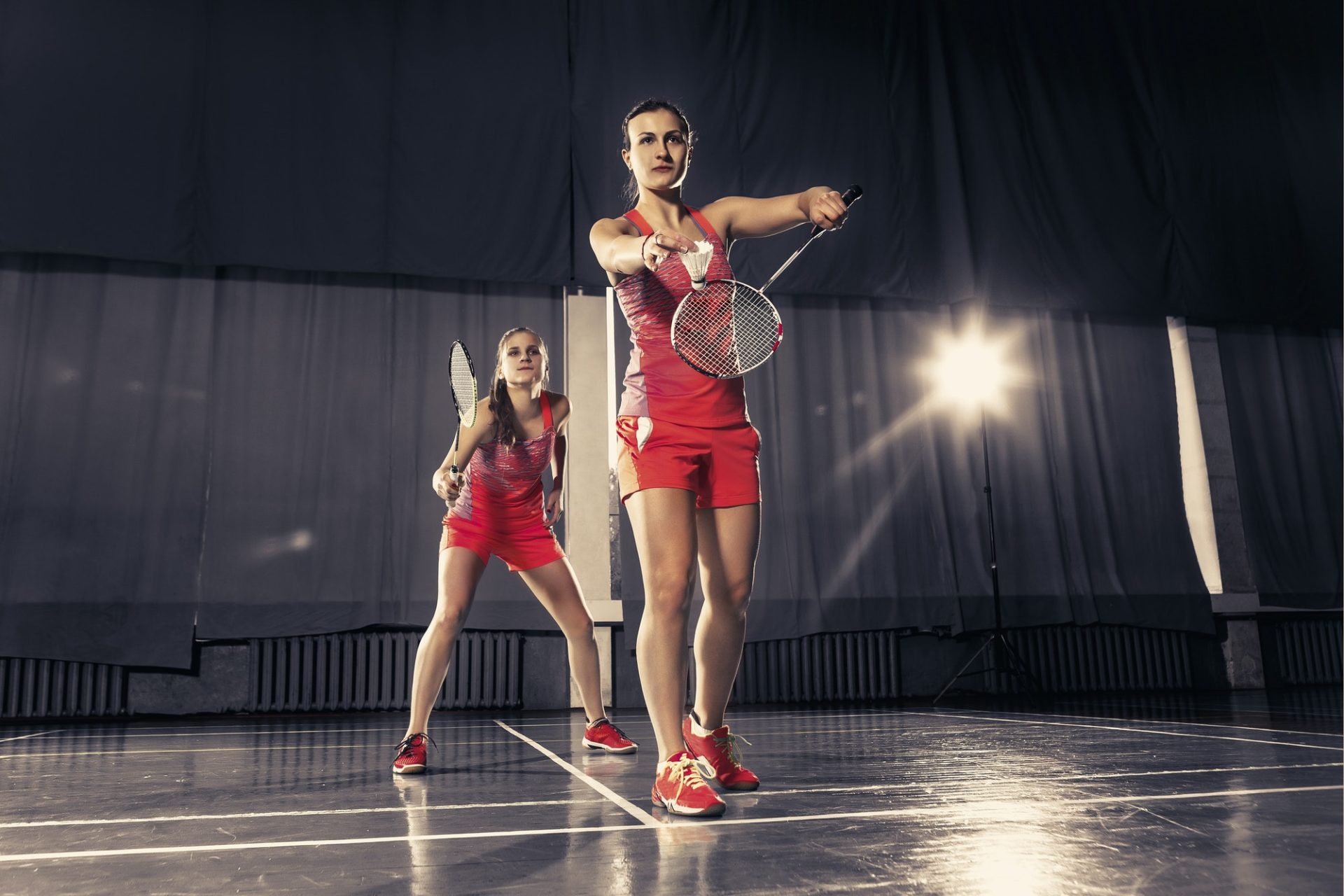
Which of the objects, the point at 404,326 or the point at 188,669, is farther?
the point at 404,326

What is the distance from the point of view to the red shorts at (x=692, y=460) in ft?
6.14

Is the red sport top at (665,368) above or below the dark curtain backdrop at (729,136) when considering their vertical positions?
below

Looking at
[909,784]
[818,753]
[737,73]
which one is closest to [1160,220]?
[737,73]

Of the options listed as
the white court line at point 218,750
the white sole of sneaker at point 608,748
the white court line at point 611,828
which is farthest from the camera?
the white court line at point 218,750

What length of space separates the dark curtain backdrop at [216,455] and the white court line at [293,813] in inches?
152

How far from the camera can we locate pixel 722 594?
6.59 feet

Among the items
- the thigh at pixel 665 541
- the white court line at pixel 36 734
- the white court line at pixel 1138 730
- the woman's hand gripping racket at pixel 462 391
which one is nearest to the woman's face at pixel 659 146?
the thigh at pixel 665 541

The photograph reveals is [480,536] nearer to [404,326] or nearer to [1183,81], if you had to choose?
[404,326]

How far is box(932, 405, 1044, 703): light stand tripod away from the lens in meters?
5.87

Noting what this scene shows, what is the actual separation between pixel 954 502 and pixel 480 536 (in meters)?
4.50

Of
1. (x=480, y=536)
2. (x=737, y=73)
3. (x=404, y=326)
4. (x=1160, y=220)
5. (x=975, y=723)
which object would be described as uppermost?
(x=737, y=73)

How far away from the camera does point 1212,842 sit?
4.47 feet

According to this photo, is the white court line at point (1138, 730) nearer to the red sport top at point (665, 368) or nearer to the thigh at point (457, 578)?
the red sport top at point (665, 368)

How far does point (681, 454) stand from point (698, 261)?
1.19ft
